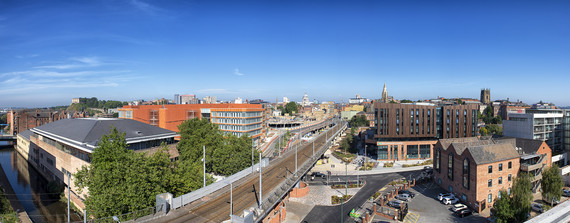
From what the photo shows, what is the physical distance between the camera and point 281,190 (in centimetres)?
4091

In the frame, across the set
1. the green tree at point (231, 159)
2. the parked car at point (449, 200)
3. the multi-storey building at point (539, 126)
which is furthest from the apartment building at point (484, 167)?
the green tree at point (231, 159)

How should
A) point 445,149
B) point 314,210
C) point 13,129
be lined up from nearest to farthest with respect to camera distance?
point 314,210
point 445,149
point 13,129

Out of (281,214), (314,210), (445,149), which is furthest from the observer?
(445,149)

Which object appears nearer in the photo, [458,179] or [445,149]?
[458,179]

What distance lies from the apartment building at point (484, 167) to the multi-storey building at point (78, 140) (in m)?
51.6

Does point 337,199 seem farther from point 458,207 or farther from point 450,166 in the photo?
point 450,166

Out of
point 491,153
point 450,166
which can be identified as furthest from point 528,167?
point 450,166

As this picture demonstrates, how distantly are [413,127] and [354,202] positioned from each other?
41496 millimetres

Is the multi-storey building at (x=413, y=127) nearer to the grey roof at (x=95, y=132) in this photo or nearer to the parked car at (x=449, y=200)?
the parked car at (x=449, y=200)

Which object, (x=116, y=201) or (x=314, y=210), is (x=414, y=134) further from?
(x=116, y=201)

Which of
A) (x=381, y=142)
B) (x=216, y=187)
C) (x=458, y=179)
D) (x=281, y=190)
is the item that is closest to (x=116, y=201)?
(x=216, y=187)

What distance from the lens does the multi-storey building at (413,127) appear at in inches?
3273

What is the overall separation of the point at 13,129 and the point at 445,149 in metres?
175

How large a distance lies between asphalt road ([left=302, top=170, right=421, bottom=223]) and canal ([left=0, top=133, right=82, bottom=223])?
36532 millimetres
